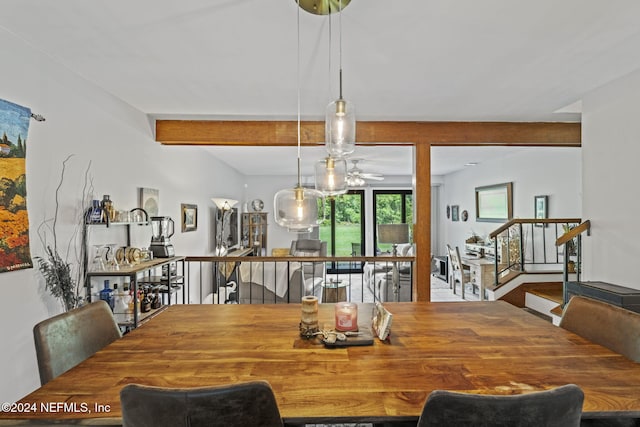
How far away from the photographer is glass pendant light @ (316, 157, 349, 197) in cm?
191

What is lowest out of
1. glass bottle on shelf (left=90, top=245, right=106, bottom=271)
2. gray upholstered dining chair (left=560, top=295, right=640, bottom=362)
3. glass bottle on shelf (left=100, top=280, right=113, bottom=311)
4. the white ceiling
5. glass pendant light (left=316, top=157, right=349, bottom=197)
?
glass bottle on shelf (left=100, top=280, right=113, bottom=311)

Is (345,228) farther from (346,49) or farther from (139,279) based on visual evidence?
(346,49)

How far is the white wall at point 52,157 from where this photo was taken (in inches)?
77.9

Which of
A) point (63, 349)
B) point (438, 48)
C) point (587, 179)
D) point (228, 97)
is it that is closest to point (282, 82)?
point (228, 97)

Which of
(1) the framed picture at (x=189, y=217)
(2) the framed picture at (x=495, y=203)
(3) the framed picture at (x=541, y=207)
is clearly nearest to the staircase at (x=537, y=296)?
(3) the framed picture at (x=541, y=207)

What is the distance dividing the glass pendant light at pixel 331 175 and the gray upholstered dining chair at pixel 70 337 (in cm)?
123

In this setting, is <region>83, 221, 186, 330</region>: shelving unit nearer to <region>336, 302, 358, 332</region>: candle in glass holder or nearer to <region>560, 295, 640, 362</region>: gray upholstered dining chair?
<region>336, 302, 358, 332</region>: candle in glass holder

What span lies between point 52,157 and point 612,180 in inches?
163

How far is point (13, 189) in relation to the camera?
6.35 feet

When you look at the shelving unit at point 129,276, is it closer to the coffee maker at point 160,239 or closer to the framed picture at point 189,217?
the coffee maker at point 160,239

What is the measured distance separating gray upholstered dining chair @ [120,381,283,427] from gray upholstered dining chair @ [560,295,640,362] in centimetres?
142

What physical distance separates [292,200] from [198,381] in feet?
2.62

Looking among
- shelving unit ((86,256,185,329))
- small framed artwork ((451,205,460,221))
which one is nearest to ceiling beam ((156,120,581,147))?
shelving unit ((86,256,185,329))

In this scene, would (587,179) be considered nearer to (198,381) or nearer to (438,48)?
(438,48)
